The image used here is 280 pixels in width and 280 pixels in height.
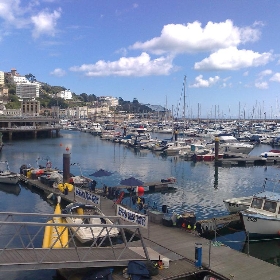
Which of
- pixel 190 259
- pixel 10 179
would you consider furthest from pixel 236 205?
pixel 10 179

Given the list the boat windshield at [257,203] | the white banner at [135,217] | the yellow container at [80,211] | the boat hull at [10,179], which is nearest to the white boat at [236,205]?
the boat windshield at [257,203]

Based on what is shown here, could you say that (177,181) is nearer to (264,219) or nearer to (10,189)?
(10,189)

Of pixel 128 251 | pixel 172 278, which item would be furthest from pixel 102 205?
pixel 172 278

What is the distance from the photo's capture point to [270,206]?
25.0m

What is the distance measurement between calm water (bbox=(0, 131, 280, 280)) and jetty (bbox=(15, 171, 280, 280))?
2.71 metres

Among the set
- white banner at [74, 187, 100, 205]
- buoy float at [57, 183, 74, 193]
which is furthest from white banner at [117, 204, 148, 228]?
buoy float at [57, 183, 74, 193]

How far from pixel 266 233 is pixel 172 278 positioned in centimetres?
1102

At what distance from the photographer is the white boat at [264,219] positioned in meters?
23.9

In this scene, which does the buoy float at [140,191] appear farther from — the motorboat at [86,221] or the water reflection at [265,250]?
the water reflection at [265,250]

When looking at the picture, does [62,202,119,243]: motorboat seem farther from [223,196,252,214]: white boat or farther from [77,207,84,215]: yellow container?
[223,196,252,214]: white boat

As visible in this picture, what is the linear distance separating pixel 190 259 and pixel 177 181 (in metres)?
30.4

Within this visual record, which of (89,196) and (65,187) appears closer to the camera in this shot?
(89,196)

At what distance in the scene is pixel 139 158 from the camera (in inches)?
2844

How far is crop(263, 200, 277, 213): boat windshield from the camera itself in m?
24.8
